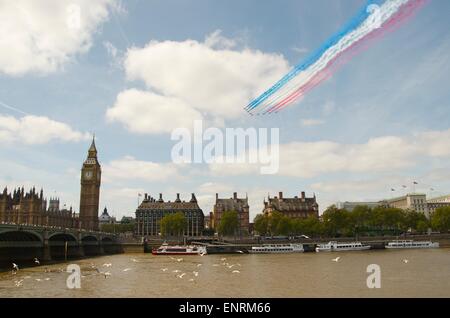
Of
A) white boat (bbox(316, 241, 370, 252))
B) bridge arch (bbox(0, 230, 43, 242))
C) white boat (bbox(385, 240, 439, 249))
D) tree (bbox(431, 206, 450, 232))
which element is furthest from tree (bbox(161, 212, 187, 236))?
tree (bbox(431, 206, 450, 232))

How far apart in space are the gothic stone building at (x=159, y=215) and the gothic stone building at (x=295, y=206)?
106ft

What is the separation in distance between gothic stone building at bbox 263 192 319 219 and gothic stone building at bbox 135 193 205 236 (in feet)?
106

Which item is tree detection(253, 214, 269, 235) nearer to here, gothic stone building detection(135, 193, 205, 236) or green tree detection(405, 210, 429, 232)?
gothic stone building detection(135, 193, 205, 236)

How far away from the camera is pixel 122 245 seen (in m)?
134

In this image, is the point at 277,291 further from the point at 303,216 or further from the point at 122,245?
the point at 303,216

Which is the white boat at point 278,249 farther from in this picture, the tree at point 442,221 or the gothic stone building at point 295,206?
the gothic stone building at point 295,206

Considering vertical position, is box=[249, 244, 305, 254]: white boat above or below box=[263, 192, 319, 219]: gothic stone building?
below

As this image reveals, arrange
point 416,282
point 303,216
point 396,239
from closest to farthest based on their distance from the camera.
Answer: point 416,282
point 396,239
point 303,216

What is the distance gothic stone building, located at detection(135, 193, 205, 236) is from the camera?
190 m
